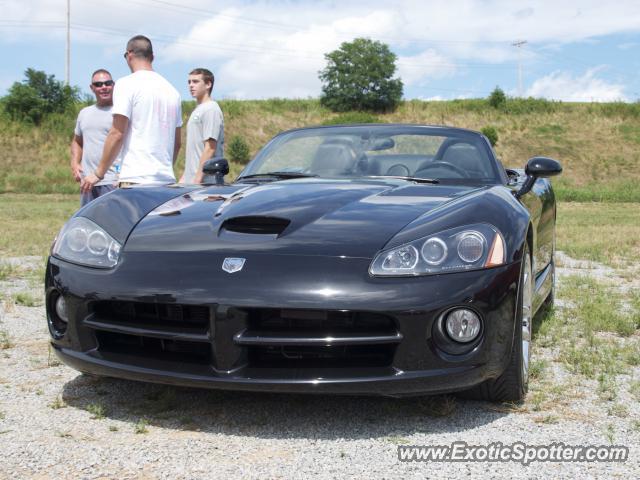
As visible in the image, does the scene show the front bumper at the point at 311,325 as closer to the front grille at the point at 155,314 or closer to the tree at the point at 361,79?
the front grille at the point at 155,314

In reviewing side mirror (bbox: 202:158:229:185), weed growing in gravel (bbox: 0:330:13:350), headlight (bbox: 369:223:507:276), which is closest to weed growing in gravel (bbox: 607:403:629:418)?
headlight (bbox: 369:223:507:276)

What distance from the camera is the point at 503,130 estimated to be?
49.7 metres

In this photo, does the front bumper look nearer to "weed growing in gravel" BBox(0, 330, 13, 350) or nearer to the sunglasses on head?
"weed growing in gravel" BBox(0, 330, 13, 350)

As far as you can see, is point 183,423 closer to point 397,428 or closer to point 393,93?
point 397,428

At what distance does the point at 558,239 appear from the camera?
11.3m

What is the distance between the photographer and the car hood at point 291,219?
2.89 metres

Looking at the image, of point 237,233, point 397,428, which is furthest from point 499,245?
point 237,233

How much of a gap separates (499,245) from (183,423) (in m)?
1.36

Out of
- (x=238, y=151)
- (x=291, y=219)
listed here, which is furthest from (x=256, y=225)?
(x=238, y=151)

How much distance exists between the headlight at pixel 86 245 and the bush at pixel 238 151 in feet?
134

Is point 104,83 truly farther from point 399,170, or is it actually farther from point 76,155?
point 399,170

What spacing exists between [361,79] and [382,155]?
55773mm

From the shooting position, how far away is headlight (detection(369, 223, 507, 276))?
276cm

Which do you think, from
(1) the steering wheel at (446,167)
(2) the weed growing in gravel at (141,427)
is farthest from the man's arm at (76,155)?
(2) the weed growing in gravel at (141,427)
